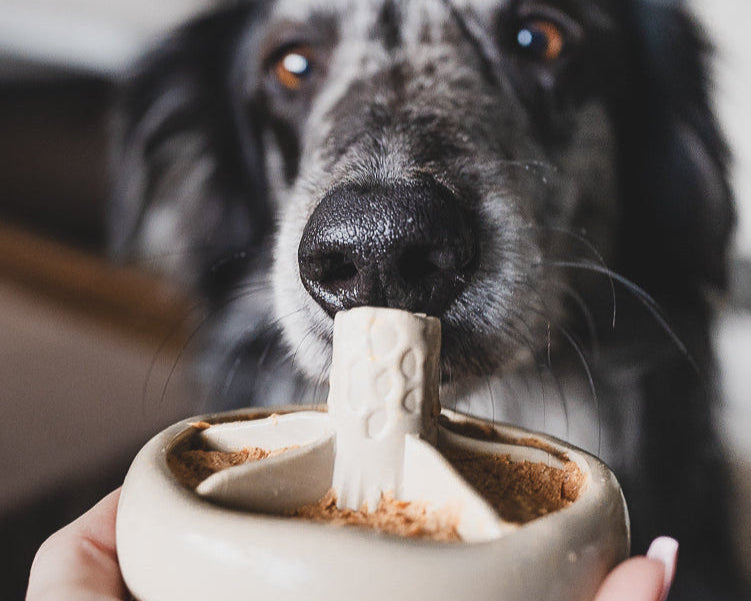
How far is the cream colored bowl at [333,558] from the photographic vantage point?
0.86 ft

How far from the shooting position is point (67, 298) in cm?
104

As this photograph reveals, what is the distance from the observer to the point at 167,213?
44.4 inches

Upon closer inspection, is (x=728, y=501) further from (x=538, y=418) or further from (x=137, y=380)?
(x=137, y=380)

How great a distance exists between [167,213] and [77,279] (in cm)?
19

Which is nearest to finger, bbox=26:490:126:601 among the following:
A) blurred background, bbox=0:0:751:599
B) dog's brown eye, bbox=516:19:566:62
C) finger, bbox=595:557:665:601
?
finger, bbox=595:557:665:601

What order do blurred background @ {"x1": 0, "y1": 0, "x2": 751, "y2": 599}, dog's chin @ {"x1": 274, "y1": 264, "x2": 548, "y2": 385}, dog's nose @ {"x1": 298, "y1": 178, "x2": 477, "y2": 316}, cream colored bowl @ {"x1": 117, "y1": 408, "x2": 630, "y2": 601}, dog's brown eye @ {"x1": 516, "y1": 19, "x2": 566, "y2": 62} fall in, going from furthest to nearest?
blurred background @ {"x1": 0, "y1": 0, "x2": 751, "y2": 599} → dog's brown eye @ {"x1": 516, "y1": 19, "x2": 566, "y2": 62} → dog's chin @ {"x1": 274, "y1": 264, "x2": 548, "y2": 385} → dog's nose @ {"x1": 298, "y1": 178, "x2": 477, "y2": 316} → cream colored bowl @ {"x1": 117, "y1": 408, "x2": 630, "y2": 601}

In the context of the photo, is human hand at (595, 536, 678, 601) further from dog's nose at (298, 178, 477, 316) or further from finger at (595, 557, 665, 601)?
dog's nose at (298, 178, 477, 316)

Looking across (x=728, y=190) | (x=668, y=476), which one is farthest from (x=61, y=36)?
(x=668, y=476)

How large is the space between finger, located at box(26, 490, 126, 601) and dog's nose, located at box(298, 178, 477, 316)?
0.87ft

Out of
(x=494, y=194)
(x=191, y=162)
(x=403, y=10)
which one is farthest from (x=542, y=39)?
(x=191, y=162)

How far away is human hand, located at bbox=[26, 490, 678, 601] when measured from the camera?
31 centimetres

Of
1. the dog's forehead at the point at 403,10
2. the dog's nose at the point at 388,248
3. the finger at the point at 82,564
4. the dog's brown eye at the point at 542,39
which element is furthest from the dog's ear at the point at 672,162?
the finger at the point at 82,564

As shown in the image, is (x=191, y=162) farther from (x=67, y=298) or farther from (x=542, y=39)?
(x=542, y=39)

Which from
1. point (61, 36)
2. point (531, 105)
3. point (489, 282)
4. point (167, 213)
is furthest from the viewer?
point (167, 213)
